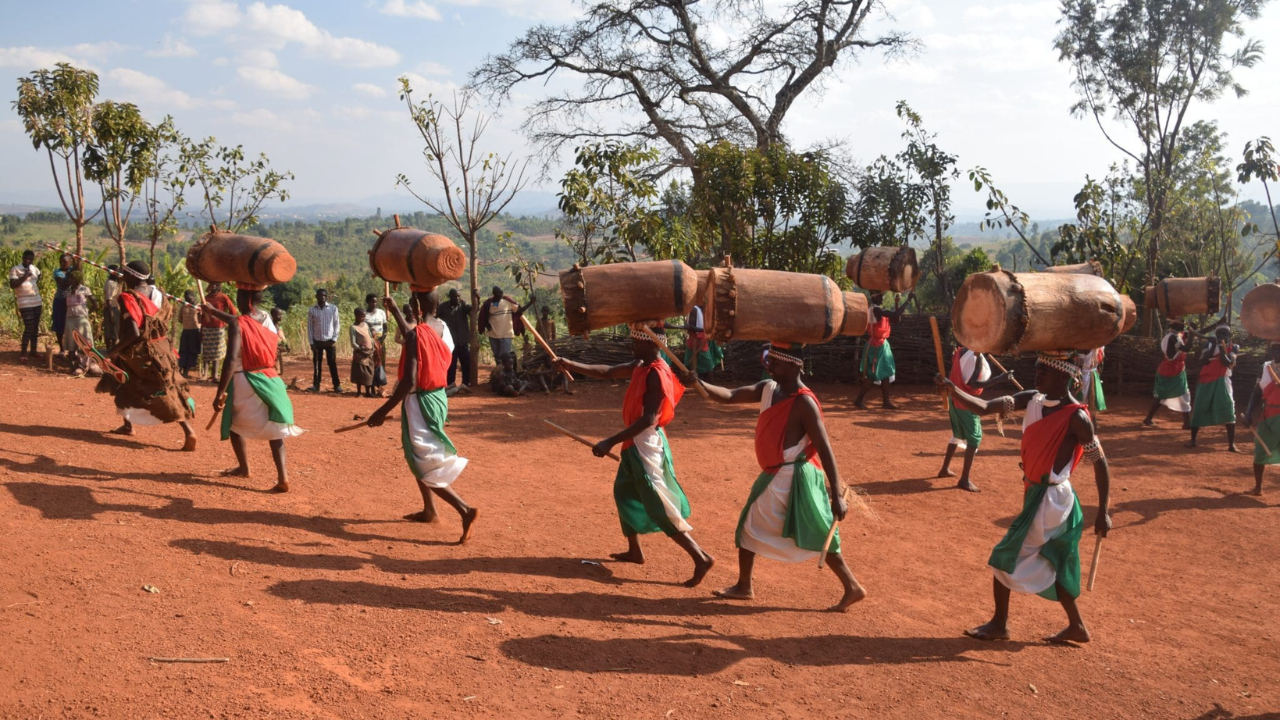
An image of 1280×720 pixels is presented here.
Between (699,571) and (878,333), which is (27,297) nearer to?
(699,571)

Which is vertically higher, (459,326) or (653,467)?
(459,326)

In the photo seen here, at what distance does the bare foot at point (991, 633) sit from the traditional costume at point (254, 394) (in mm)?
5200

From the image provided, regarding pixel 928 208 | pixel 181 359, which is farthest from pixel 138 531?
pixel 928 208

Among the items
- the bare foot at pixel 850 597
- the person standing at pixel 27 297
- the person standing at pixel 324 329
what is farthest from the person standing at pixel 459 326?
the bare foot at pixel 850 597

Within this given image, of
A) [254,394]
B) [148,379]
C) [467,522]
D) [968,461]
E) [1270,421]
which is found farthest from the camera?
[968,461]

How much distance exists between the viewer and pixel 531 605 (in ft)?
17.5

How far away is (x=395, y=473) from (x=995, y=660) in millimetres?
5621

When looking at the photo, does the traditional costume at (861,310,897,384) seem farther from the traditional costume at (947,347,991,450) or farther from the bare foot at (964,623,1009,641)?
the bare foot at (964,623,1009,641)

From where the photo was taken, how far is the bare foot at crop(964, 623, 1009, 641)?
17.0 feet

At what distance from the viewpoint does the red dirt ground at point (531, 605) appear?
4.25 metres

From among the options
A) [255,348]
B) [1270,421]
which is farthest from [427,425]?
[1270,421]

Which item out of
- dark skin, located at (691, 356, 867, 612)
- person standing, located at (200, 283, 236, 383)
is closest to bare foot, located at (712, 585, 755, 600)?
dark skin, located at (691, 356, 867, 612)

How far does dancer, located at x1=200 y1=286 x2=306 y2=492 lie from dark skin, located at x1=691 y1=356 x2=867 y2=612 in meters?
3.63

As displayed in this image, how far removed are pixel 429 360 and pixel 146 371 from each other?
11.6 feet
